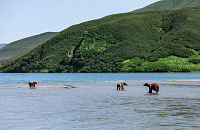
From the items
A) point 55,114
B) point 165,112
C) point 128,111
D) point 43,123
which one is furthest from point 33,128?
point 165,112

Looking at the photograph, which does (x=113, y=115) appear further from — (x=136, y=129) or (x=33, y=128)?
(x=33, y=128)

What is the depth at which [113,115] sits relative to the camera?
24.3 meters

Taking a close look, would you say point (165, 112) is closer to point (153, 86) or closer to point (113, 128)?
point (113, 128)

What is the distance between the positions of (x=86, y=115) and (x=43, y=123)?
436cm

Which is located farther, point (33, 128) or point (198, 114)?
point (198, 114)

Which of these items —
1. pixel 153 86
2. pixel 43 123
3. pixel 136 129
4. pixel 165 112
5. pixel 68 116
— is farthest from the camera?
pixel 153 86

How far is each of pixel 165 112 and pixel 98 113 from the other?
222 inches

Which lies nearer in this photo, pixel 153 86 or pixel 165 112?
pixel 165 112

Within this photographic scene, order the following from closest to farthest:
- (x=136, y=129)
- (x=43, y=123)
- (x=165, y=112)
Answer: (x=136, y=129) → (x=43, y=123) → (x=165, y=112)


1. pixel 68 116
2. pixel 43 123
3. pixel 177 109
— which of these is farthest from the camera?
pixel 177 109

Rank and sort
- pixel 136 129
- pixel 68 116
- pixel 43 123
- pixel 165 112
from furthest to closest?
pixel 165 112
pixel 68 116
pixel 43 123
pixel 136 129

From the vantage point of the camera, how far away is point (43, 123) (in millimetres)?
21156

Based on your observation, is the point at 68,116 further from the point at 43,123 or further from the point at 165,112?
the point at 165,112

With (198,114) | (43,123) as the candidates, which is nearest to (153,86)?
(198,114)
